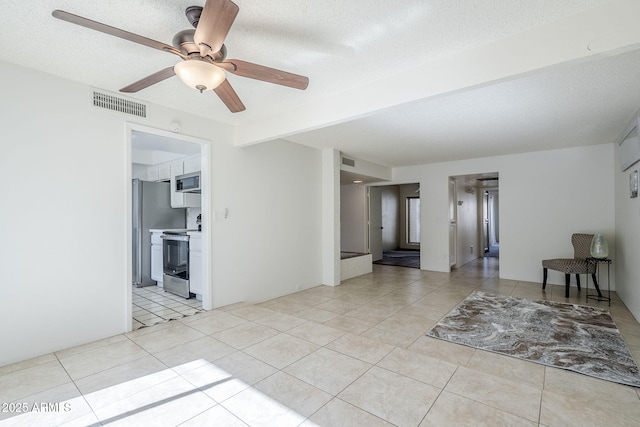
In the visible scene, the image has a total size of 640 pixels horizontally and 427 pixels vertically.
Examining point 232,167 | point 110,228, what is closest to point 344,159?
point 232,167

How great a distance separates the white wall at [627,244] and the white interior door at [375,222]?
15.5 feet

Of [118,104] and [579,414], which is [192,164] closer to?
[118,104]

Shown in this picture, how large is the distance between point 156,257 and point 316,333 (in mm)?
3572

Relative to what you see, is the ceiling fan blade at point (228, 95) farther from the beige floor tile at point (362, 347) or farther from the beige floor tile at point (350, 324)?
the beige floor tile at point (350, 324)

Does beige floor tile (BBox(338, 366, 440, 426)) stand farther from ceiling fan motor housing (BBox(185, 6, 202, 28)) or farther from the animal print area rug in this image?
ceiling fan motor housing (BBox(185, 6, 202, 28))

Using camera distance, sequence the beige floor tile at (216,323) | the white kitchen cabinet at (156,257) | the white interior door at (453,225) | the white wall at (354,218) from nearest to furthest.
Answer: the beige floor tile at (216,323), the white kitchen cabinet at (156,257), the white interior door at (453,225), the white wall at (354,218)

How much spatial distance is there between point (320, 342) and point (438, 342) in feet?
3.75

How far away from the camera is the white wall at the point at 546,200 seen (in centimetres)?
493

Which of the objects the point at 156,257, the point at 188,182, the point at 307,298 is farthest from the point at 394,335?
the point at 156,257

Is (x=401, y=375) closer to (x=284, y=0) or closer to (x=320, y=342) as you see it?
(x=320, y=342)

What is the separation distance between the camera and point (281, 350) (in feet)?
8.43

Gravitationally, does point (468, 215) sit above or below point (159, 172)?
below

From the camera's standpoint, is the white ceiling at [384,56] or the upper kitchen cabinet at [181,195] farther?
the upper kitchen cabinet at [181,195]

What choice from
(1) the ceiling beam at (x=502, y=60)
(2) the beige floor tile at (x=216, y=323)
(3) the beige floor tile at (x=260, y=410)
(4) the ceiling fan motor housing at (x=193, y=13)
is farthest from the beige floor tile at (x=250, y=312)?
(4) the ceiling fan motor housing at (x=193, y=13)
